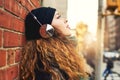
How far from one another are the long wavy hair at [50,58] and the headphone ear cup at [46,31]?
4 cm

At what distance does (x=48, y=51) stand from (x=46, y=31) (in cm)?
14

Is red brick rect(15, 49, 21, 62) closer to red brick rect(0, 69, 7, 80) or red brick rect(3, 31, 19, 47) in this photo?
red brick rect(3, 31, 19, 47)

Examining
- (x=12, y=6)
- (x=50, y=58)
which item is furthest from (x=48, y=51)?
(x=12, y=6)

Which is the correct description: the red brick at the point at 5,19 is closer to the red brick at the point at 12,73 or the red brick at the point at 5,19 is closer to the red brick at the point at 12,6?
the red brick at the point at 12,6

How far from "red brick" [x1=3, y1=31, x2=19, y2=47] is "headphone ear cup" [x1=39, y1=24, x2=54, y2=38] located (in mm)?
238

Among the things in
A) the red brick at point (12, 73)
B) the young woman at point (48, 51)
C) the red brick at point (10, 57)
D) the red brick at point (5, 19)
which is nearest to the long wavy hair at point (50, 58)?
the young woman at point (48, 51)

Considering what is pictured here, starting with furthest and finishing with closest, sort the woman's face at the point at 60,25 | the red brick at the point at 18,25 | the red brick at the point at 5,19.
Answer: the woman's face at the point at 60,25 < the red brick at the point at 18,25 < the red brick at the point at 5,19

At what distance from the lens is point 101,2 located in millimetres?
7047

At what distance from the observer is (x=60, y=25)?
2488 millimetres

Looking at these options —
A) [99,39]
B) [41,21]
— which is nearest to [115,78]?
[99,39]

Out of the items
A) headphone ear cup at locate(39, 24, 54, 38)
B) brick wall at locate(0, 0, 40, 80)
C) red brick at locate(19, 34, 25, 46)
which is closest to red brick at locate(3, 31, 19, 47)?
brick wall at locate(0, 0, 40, 80)

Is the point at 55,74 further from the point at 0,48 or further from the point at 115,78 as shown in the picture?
the point at 115,78

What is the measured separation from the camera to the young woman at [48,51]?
220 centimetres

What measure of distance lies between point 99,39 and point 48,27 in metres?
4.66
